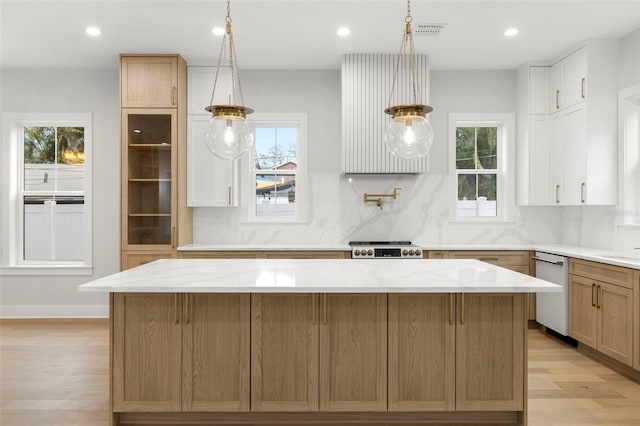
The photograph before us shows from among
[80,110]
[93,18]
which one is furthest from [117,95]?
[93,18]

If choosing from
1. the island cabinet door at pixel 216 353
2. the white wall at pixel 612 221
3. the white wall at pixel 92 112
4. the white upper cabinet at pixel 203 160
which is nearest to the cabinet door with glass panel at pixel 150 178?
the white upper cabinet at pixel 203 160

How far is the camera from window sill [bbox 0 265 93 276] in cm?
515

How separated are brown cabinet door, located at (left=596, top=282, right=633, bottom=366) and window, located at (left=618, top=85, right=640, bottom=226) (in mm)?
915

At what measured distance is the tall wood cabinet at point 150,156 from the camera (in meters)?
4.58

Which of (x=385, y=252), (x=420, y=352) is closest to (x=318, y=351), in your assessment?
(x=420, y=352)

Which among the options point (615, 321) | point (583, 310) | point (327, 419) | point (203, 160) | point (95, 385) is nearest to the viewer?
point (327, 419)

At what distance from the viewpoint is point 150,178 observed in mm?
4652

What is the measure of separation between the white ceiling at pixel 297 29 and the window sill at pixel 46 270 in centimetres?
233

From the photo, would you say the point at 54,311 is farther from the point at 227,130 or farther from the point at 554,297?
the point at 554,297

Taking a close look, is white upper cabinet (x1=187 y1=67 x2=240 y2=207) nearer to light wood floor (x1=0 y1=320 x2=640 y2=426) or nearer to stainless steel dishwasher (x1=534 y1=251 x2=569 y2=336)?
light wood floor (x1=0 y1=320 x2=640 y2=426)

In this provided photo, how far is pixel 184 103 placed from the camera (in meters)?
4.75

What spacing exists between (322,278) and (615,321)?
2.60 metres

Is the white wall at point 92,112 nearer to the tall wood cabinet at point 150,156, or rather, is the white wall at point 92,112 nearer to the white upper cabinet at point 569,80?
the tall wood cabinet at point 150,156

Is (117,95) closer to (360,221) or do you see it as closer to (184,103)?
(184,103)
